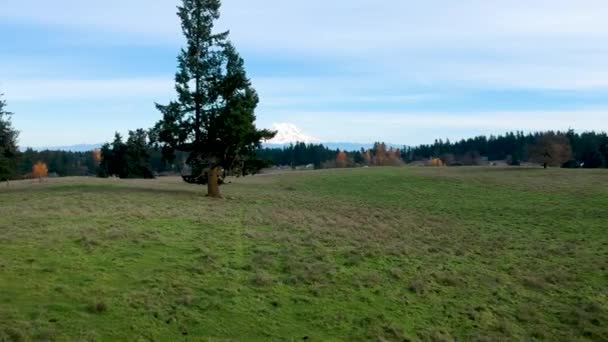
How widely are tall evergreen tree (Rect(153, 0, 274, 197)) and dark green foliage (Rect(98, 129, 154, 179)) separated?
45.8 m

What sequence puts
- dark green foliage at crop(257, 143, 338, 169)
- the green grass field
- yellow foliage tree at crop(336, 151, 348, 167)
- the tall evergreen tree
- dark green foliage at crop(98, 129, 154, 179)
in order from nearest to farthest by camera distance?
the green grass field, the tall evergreen tree, dark green foliage at crop(98, 129, 154, 179), yellow foliage tree at crop(336, 151, 348, 167), dark green foliage at crop(257, 143, 338, 169)

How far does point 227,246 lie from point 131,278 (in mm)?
5422

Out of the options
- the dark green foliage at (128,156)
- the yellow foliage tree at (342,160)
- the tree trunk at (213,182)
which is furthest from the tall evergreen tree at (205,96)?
the yellow foliage tree at (342,160)

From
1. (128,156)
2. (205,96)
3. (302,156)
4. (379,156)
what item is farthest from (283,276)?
(302,156)

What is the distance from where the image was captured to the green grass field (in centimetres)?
1148

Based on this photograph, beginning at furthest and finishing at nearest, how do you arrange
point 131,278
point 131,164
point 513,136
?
point 513,136
point 131,164
point 131,278

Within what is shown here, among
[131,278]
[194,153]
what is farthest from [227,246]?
[194,153]

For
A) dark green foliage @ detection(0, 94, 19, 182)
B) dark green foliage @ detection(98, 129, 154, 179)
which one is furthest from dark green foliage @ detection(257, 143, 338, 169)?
dark green foliage @ detection(0, 94, 19, 182)

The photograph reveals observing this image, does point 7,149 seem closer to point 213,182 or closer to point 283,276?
point 213,182

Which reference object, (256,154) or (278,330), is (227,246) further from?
(256,154)

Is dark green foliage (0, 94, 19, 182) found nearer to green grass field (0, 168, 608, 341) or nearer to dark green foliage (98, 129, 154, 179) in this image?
green grass field (0, 168, 608, 341)

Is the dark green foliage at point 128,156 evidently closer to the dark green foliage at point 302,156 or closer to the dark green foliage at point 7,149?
the dark green foliage at point 7,149

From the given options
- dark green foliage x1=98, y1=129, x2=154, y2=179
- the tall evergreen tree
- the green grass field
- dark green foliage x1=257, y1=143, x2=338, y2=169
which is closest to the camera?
the green grass field

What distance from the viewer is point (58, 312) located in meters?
11.1
